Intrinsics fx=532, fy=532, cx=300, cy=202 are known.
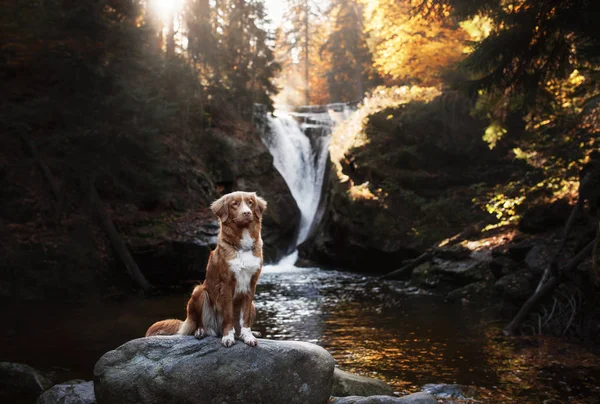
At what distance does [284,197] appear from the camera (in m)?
26.7

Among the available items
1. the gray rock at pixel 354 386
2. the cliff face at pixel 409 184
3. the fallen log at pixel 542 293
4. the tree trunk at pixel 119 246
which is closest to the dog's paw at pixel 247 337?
the gray rock at pixel 354 386

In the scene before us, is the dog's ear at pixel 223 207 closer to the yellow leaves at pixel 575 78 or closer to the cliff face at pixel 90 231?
the yellow leaves at pixel 575 78

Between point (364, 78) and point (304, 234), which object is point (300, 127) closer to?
point (304, 234)

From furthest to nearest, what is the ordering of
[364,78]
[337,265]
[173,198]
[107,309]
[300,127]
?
[364,78]
[300,127]
[337,265]
[173,198]
[107,309]

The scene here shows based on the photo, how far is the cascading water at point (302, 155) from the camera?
2884 centimetres

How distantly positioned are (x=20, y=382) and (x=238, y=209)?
4.92 meters

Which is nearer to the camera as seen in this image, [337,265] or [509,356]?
[509,356]

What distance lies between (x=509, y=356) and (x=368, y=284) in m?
8.61

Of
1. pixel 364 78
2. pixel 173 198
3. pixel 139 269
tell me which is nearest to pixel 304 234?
pixel 173 198

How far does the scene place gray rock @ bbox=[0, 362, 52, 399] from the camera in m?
7.43

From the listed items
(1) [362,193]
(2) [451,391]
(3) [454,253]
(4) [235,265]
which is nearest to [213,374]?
(4) [235,265]

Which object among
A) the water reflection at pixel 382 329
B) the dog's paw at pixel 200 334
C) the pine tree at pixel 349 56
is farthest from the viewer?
the pine tree at pixel 349 56

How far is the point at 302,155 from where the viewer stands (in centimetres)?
3130

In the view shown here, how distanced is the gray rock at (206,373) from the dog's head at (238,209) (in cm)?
127
